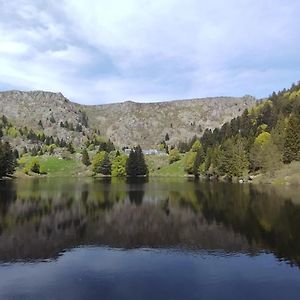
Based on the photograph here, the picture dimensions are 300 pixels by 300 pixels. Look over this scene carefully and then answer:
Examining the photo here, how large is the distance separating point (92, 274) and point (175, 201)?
187 feet

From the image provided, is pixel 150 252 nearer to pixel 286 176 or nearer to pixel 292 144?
pixel 286 176

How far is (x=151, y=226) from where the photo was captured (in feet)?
196

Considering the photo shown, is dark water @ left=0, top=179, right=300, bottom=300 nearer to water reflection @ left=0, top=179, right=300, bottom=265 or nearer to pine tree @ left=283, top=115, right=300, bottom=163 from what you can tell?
water reflection @ left=0, top=179, right=300, bottom=265

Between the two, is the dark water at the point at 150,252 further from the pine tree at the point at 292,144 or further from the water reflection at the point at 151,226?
the pine tree at the point at 292,144

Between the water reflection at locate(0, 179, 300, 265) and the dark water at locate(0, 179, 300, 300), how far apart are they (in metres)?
0.12

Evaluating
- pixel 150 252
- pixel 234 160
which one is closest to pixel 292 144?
pixel 234 160

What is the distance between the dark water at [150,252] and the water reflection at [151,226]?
0.12 meters

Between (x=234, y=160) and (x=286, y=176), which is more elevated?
(x=234, y=160)

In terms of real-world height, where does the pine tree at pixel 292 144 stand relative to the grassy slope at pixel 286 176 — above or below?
above

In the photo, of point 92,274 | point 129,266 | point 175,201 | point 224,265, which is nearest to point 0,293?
point 92,274

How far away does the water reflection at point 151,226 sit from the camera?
Result: 46.2m

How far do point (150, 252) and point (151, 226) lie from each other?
16253mm

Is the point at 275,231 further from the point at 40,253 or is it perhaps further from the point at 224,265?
the point at 40,253

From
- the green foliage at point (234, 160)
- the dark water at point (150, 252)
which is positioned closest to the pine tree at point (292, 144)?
the green foliage at point (234, 160)
